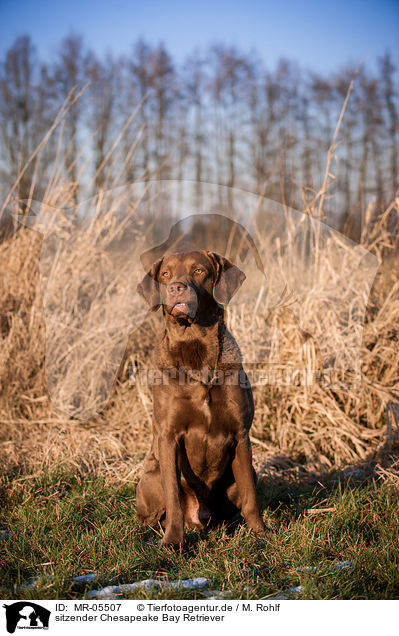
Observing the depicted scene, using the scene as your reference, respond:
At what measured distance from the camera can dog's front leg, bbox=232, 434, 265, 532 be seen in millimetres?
2799

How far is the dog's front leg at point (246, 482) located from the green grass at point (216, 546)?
0.28 feet

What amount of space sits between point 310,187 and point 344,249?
0.63 metres

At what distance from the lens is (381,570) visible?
227 cm

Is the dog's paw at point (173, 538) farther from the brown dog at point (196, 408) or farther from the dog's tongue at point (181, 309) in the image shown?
the dog's tongue at point (181, 309)

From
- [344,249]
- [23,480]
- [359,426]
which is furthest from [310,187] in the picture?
[23,480]

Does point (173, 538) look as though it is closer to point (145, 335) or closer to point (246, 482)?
point (246, 482)

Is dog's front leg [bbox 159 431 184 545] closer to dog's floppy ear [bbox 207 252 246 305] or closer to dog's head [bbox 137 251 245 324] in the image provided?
dog's head [bbox 137 251 245 324]

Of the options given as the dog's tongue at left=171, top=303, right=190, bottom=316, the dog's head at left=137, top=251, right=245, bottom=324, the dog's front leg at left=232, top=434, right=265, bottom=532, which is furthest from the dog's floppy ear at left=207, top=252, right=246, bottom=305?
the dog's front leg at left=232, top=434, right=265, bottom=532

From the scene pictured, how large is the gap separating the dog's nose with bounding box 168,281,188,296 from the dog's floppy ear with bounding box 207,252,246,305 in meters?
0.22
